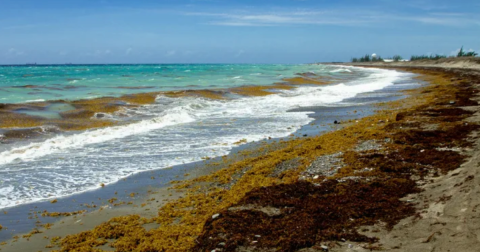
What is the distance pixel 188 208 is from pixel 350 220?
2.68 metres

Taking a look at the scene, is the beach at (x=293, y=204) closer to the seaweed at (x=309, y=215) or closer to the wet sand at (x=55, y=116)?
the seaweed at (x=309, y=215)

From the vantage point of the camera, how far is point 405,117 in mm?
13383

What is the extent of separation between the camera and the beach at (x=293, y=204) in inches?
193

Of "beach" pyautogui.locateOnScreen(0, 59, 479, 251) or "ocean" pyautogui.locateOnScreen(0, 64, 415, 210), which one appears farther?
"ocean" pyautogui.locateOnScreen(0, 64, 415, 210)

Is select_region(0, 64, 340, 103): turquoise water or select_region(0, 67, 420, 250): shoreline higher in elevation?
select_region(0, 64, 340, 103): turquoise water

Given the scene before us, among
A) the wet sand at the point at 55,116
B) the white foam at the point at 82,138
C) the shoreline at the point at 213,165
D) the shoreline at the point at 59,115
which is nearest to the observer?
the shoreline at the point at 213,165

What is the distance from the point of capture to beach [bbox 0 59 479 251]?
4.91 m

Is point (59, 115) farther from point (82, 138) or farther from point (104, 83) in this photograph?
point (104, 83)

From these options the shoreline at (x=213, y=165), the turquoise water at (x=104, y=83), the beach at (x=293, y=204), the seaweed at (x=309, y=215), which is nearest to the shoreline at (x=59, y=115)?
the turquoise water at (x=104, y=83)

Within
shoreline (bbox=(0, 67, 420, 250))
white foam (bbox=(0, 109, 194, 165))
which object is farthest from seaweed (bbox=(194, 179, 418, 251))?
white foam (bbox=(0, 109, 194, 165))

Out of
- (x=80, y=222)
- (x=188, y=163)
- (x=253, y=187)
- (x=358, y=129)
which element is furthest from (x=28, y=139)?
(x=358, y=129)

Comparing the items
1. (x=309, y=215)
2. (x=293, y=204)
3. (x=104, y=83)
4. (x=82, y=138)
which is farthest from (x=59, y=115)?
(x=104, y=83)

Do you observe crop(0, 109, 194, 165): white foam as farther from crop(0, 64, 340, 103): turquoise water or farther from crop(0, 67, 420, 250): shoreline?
crop(0, 64, 340, 103): turquoise water

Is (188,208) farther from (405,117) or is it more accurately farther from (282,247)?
(405,117)
